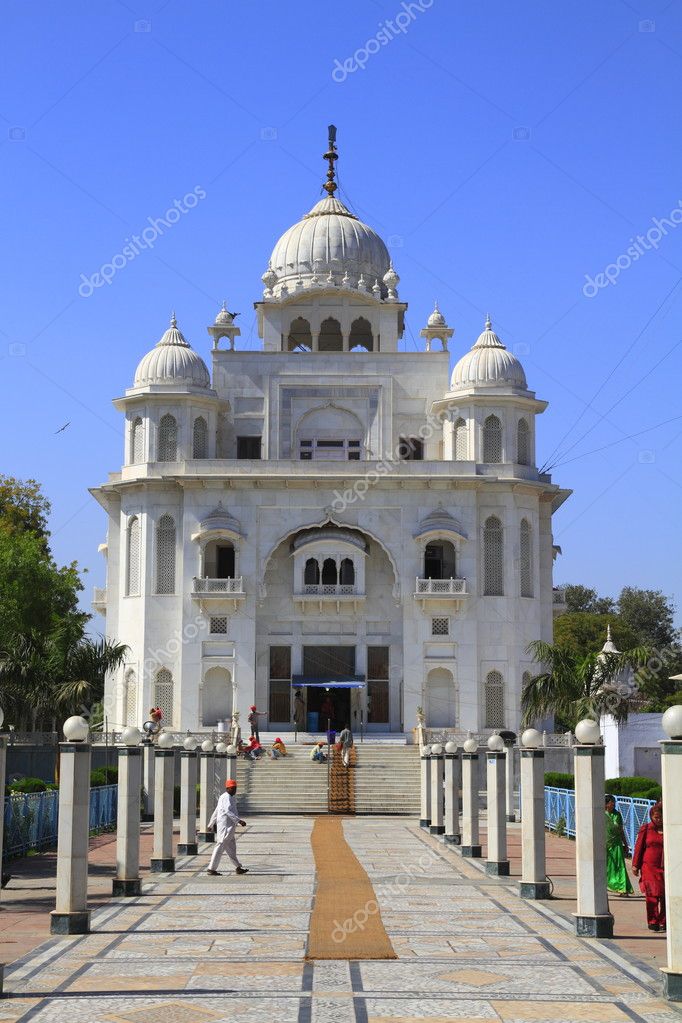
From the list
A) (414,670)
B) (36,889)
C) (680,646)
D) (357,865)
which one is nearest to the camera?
(36,889)

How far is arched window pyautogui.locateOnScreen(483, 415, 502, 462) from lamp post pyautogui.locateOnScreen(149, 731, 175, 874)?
28.4m

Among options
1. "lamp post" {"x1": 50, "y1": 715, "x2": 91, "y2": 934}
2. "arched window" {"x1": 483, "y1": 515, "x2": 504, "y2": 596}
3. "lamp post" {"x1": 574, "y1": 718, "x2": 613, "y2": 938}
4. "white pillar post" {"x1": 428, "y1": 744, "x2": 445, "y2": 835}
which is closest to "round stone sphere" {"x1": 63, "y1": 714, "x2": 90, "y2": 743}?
"lamp post" {"x1": 50, "y1": 715, "x2": 91, "y2": 934}

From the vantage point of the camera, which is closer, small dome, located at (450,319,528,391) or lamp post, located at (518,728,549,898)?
lamp post, located at (518,728,549,898)

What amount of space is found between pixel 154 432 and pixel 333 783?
1660 cm

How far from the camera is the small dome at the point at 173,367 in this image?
50.4 m

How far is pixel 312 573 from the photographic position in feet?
160

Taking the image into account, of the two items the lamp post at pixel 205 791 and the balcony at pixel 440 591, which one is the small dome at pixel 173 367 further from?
the lamp post at pixel 205 791

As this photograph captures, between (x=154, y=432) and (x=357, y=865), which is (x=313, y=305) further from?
(x=357, y=865)

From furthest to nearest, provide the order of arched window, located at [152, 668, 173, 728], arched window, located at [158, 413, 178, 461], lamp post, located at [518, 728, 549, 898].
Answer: arched window, located at [158, 413, 178, 461]
arched window, located at [152, 668, 173, 728]
lamp post, located at [518, 728, 549, 898]

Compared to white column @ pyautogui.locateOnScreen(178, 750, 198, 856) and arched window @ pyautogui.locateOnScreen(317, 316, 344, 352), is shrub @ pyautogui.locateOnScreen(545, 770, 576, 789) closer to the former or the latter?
white column @ pyautogui.locateOnScreen(178, 750, 198, 856)

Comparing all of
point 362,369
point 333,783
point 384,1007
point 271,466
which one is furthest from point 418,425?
point 384,1007

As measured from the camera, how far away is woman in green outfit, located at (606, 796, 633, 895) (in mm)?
18469

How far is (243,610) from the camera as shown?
158ft

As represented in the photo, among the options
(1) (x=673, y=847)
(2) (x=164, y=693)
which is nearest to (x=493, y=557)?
(2) (x=164, y=693)
